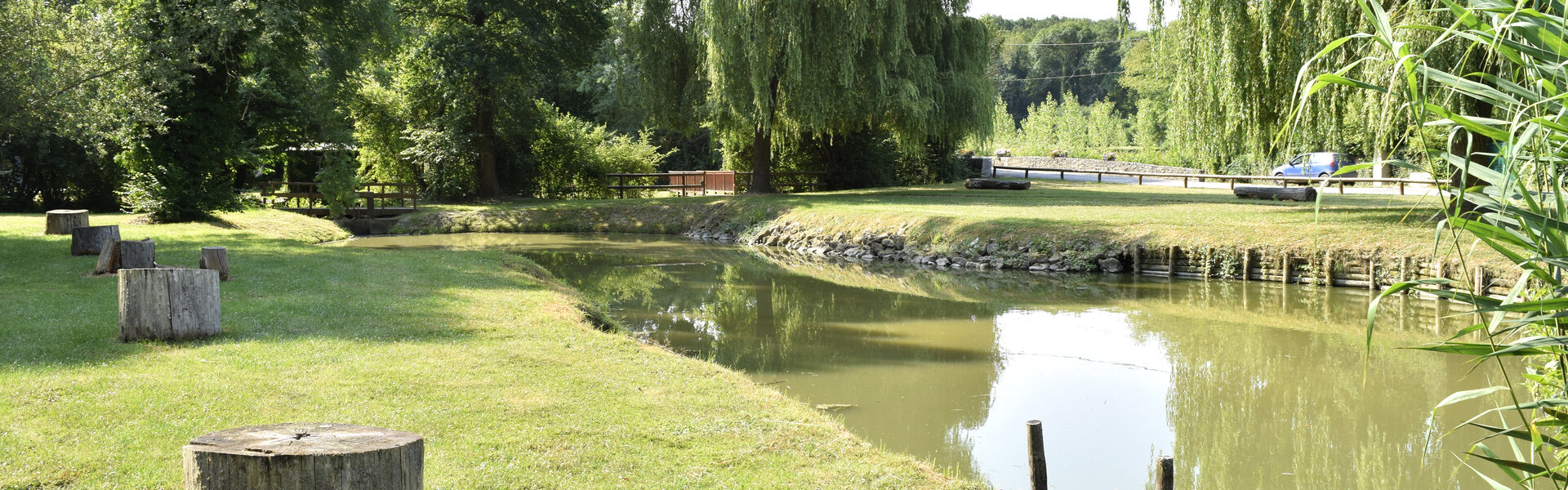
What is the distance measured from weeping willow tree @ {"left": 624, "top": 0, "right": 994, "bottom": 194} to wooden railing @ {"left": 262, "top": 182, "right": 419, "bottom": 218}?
7.64 meters

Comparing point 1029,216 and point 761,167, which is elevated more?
point 761,167

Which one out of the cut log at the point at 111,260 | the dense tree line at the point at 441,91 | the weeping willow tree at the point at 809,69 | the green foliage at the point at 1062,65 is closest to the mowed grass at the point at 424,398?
the cut log at the point at 111,260

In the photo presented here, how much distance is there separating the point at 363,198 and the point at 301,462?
1105 inches

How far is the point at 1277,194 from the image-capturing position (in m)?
24.9

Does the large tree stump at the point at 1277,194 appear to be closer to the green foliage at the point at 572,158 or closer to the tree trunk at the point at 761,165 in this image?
the tree trunk at the point at 761,165

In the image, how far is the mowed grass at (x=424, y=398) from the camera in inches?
209

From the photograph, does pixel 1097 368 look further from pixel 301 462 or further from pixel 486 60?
pixel 486 60

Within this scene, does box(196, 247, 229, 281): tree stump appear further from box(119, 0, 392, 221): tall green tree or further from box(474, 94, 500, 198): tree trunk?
box(474, 94, 500, 198): tree trunk

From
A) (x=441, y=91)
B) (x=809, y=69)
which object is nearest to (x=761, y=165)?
(x=809, y=69)

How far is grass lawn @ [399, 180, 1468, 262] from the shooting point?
1664 cm

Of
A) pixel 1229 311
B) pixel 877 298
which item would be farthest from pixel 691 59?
pixel 1229 311

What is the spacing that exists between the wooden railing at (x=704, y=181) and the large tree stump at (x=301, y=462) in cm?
2908

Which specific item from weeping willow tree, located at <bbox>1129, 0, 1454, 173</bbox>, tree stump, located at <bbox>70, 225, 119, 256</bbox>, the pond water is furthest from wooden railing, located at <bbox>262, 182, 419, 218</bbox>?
weeping willow tree, located at <bbox>1129, 0, 1454, 173</bbox>

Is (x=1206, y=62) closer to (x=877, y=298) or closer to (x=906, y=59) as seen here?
(x=877, y=298)
